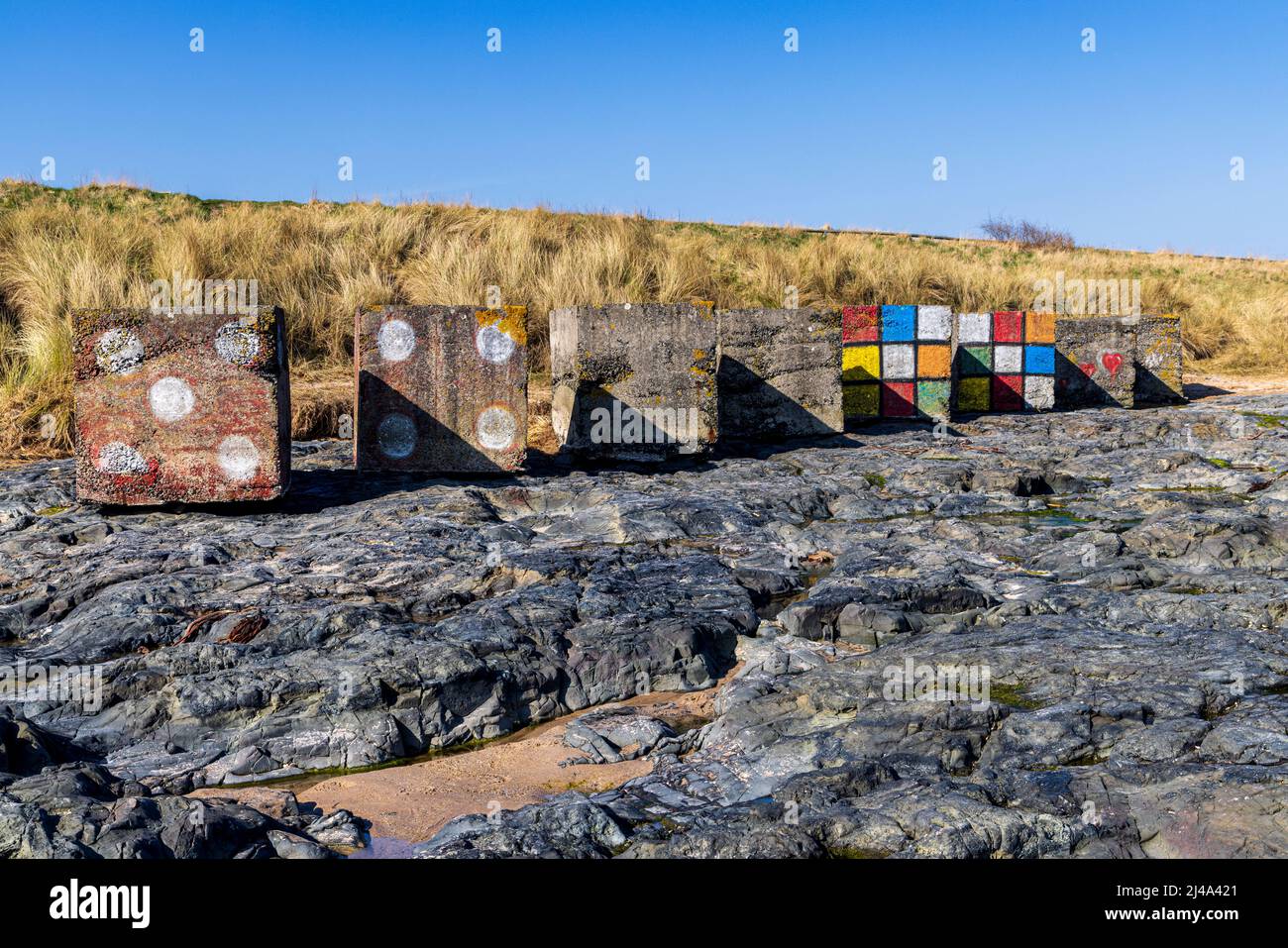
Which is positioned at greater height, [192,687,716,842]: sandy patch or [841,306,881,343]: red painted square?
[841,306,881,343]: red painted square

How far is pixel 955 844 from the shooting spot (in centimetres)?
Answer: 293

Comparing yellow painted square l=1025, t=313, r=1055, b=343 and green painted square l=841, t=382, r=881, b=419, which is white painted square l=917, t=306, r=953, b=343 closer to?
green painted square l=841, t=382, r=881, b=419

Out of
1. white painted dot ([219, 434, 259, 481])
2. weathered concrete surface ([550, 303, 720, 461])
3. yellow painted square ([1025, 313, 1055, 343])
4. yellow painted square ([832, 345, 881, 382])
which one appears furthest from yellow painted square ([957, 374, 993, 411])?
white painted dot ([219, 434, 259, 481])

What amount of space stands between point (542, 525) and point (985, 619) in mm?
3129

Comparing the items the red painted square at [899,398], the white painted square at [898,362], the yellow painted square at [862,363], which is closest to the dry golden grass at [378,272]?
the yellow painted square at [862,363]

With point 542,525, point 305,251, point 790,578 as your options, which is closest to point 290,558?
point 542,525

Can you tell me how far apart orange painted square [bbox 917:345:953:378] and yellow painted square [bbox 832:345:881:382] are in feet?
1.55

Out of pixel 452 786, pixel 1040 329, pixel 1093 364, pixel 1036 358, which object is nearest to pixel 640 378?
pixel 452 786

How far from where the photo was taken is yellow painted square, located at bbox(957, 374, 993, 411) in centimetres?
1334

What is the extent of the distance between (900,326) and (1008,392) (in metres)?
2.04

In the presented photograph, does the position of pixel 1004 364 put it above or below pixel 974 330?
below

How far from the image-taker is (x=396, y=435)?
841 centimetres

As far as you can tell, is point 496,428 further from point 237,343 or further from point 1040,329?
point 1040,329
